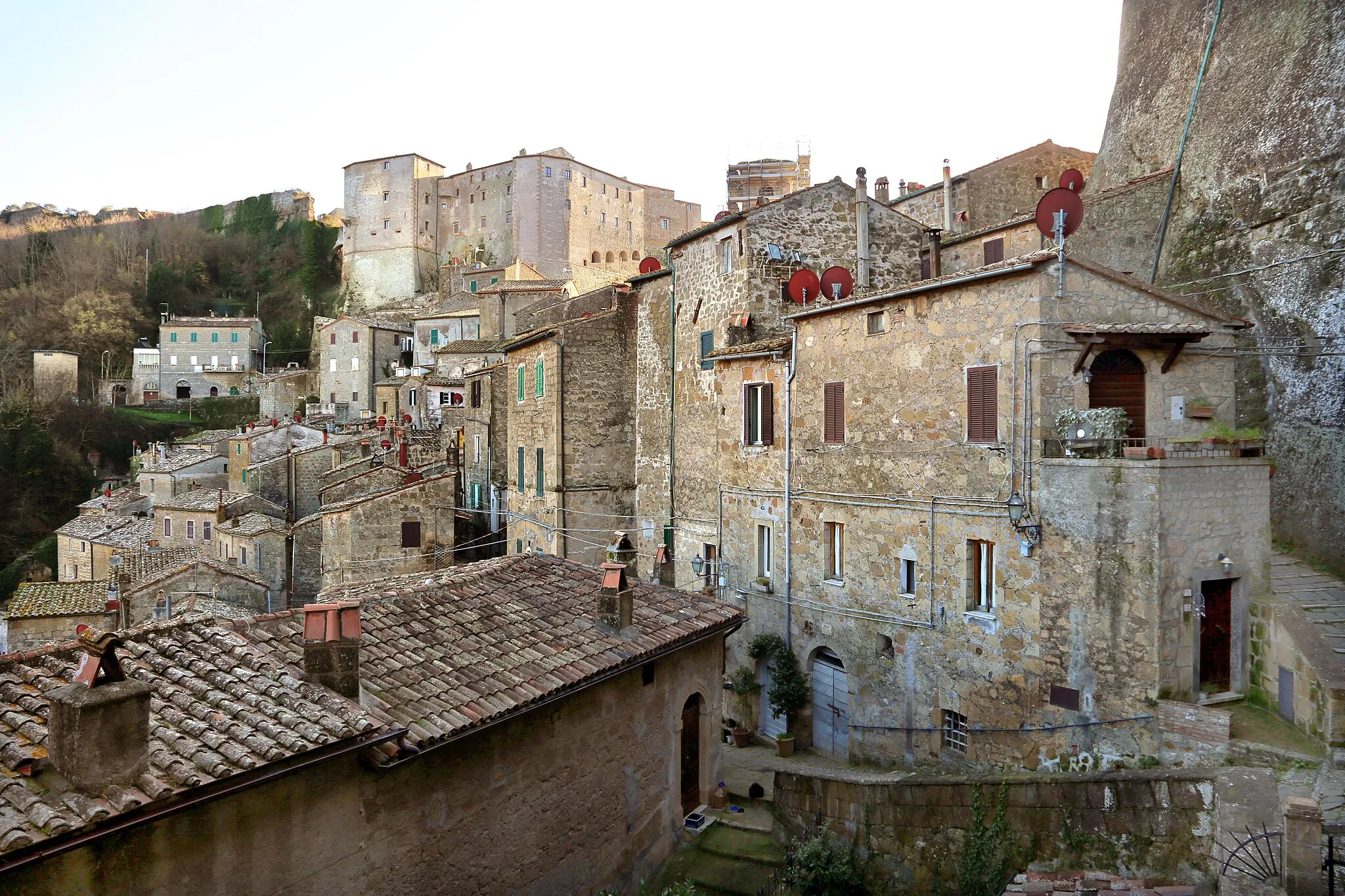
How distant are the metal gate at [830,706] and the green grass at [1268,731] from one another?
6225 millimetres

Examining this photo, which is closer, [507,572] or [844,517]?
[507,572]

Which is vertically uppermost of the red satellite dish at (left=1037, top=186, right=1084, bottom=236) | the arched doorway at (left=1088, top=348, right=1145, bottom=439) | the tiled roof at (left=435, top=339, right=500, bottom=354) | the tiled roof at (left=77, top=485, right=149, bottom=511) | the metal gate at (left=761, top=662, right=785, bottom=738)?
the tiled roof at (left=435, top=339, right=500, bottom=354)

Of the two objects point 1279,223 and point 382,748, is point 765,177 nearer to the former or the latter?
point 1279,223

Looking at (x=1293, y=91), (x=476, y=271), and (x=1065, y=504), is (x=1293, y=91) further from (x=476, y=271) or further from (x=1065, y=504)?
(x=476, y=271)

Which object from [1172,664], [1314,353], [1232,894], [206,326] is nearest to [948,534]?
[1172,664]

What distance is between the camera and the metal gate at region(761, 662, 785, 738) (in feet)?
55.8

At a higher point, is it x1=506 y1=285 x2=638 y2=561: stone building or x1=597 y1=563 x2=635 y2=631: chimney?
x1=506 y1=285 x2=638 y2=561: stone building

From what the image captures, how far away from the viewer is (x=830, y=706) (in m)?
16.0

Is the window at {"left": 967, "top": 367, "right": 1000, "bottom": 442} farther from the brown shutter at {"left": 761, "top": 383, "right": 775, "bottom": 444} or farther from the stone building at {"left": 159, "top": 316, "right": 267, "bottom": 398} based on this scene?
the stone building at {"left": 159, "top": 316, "right": 267, "bottom": 398}

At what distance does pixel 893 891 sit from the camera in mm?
11320

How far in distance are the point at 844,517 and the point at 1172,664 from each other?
5940 mm

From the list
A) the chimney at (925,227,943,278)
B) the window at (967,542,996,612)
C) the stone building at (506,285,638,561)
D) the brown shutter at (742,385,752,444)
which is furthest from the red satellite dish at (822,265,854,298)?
the window at (967,542,996,612)

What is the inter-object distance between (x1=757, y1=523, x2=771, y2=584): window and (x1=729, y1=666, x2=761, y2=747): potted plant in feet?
6.48

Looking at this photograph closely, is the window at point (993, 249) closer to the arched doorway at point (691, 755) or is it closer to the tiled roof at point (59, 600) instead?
the arched doorway at point (691, 755)
